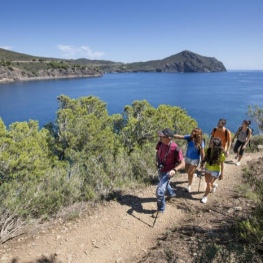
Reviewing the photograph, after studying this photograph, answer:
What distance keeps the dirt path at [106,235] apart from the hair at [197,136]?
1.45 meters

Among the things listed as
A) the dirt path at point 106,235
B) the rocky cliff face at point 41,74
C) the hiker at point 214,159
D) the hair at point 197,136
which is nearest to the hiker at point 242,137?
the dirt path at point 106,235

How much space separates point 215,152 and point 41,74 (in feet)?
503

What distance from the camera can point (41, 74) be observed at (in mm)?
146875

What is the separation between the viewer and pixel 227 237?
4.66m

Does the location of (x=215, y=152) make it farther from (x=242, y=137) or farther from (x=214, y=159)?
(x=242, y=137)

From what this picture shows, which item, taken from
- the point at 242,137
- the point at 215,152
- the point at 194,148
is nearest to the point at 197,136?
the point at 194,148

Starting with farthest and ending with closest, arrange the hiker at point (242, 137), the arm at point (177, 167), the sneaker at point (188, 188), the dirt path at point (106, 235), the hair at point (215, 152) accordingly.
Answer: the hiker at point (242, 137), the sneaker at point (188, 188), the hair at point (215, 152), the arm at point (177, 167), the dirt path at point (106, 235)

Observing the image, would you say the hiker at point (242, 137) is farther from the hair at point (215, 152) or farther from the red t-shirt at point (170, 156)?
the red t-shirt at point (170, 156)

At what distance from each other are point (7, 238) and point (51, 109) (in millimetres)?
52168

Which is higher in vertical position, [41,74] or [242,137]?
[242,137]

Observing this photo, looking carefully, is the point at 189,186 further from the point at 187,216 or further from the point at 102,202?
the point at 102,202

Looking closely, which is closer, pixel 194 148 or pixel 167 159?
pixel 167 159

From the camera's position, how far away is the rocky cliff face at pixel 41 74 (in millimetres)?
123438

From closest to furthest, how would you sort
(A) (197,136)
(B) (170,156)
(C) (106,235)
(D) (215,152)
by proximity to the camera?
(C) (106,235) < (B) (170,156) < (D) (215,152) < (A) (197,136)
